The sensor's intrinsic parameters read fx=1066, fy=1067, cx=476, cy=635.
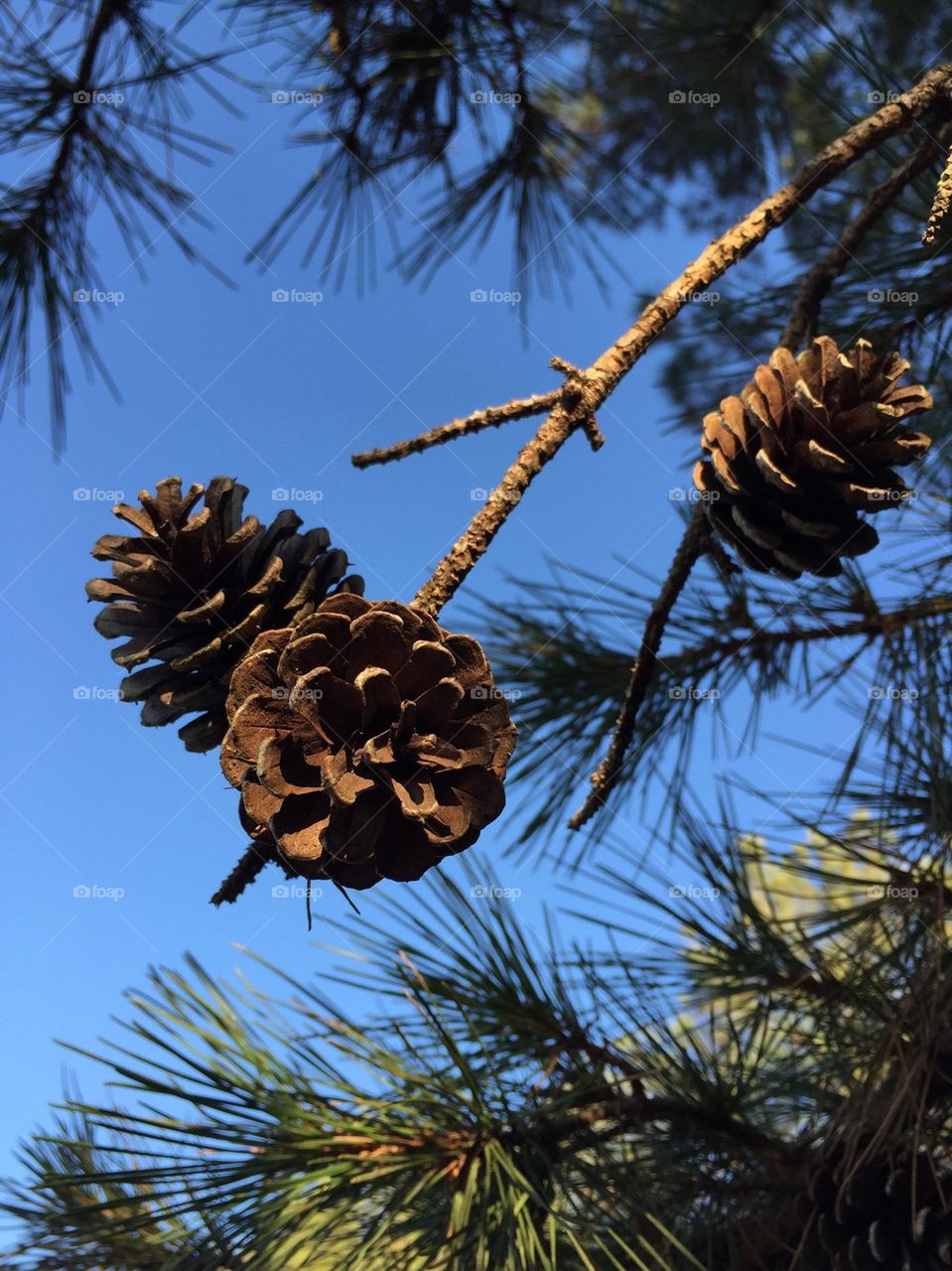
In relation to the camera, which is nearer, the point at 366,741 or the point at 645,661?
the point at 366,741

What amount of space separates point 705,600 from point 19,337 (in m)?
0.99

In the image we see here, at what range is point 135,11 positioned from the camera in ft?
4.43

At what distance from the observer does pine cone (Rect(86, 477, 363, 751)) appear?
2.17 feet

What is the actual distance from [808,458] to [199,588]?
461mm

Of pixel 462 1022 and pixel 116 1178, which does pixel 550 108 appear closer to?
pixel 462 1022

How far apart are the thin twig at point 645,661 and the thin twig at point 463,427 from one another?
0.64ft

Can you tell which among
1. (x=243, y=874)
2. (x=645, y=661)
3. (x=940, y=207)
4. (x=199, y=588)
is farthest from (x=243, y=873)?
(x=940, y=207)

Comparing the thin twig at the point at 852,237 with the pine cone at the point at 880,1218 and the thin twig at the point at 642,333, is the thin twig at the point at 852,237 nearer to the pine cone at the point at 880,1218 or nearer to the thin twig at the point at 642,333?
the thin twig at the point at 642,333

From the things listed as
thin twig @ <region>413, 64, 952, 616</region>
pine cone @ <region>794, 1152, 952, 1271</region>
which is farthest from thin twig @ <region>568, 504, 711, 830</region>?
pine cone @ <region>794, 1152, 952, 1271</region>

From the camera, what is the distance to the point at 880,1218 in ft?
2.99

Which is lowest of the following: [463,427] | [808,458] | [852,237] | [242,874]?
[242,874]

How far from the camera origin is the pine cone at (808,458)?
2.64 feet

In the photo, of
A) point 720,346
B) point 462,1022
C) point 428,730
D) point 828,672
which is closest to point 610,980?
point 462,1022

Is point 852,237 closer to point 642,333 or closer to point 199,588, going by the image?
point 642,333
